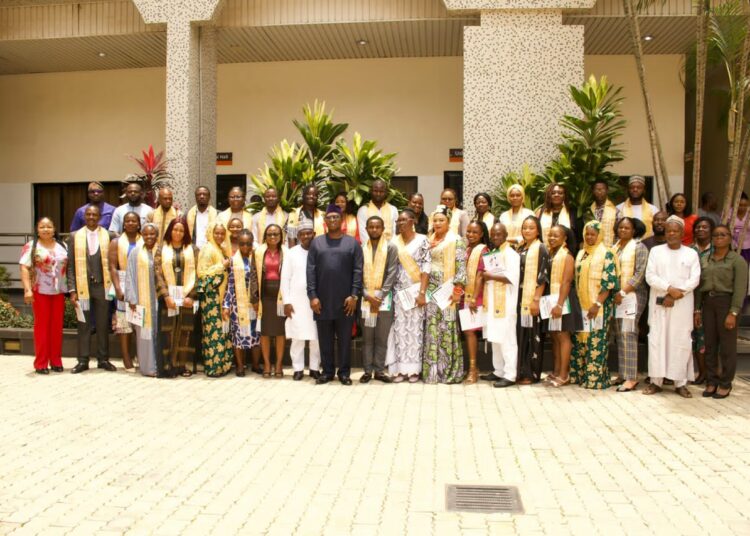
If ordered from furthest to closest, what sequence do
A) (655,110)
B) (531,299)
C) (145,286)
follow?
(655,110), (145,286), (531,299)

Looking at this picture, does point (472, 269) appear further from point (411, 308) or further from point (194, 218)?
point (194, 218)

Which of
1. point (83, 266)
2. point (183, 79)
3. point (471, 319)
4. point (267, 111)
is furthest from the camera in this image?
point (267, 111)

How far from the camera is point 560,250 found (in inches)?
307

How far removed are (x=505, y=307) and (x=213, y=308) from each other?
128 inches

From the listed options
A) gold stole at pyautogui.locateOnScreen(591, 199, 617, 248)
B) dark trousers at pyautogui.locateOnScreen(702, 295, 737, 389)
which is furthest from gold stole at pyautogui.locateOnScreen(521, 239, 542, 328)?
dark trousers at pyautogui.locateOnScreen(702, 295, 737, 389)

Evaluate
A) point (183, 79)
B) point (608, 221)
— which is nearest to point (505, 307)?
point (608, 221)

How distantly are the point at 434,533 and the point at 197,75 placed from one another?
9168mm

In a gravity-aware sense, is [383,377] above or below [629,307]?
below

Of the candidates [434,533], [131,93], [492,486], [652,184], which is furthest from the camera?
[131,93]

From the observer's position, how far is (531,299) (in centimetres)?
784

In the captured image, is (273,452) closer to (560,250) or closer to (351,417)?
(351,417)

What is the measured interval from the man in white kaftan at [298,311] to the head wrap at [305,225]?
168mm

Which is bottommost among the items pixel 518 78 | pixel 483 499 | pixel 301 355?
pixel 483 499

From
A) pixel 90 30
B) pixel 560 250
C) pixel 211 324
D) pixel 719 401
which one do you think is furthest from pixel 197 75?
pixel 719 401
